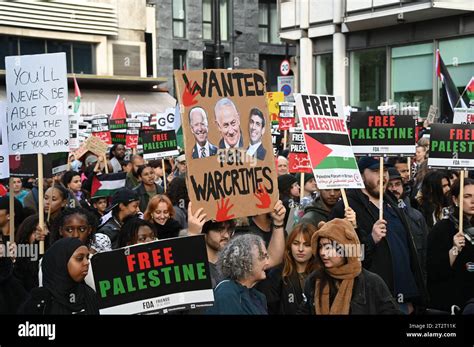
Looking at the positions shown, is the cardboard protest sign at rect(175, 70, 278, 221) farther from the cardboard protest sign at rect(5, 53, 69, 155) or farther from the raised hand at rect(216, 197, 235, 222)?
the cardboard protest sign at rect(5, 53, 69, 155)

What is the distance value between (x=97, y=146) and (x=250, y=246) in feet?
31.6

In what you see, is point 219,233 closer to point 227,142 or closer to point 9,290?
point 227,142

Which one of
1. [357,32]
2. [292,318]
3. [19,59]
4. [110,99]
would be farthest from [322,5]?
[292,318]

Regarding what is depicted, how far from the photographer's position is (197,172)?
6000mm

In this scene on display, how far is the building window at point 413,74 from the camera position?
25.5 metres

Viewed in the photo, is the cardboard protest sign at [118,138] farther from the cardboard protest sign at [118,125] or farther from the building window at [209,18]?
the building window at [209,18]

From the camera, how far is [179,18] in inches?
1433

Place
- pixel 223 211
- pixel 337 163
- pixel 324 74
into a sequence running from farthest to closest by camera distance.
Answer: pixel 324 74 < pixel 337 163 < pixel 223 211

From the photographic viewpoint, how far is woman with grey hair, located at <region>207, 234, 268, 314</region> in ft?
16.2

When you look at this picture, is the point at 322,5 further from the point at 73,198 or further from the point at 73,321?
the point at 73,321

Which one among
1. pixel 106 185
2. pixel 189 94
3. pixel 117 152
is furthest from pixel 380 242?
pixel 117 152

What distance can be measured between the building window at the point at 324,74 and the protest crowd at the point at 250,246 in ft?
68.0

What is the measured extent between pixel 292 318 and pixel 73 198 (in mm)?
5437

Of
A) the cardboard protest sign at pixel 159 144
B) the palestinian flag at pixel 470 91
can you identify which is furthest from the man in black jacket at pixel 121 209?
the palestinian flag at pixel 470 91
